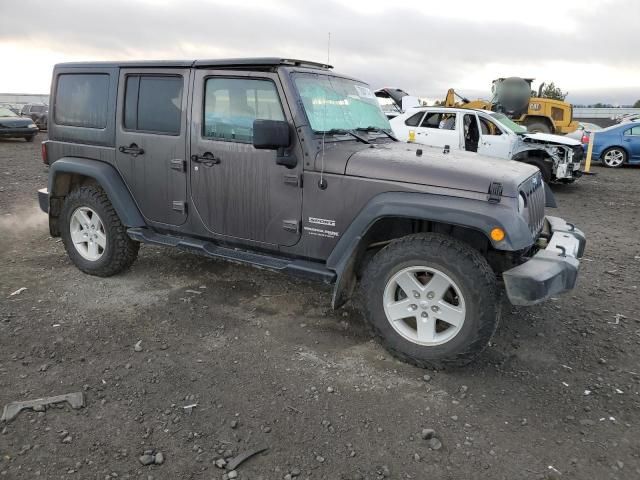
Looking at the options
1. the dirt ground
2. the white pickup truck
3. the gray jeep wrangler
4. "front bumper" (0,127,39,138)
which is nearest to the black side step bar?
the gray jeep wrangler

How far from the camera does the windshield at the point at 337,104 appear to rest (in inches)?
147

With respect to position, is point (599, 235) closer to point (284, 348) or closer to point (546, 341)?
point (546, 341)

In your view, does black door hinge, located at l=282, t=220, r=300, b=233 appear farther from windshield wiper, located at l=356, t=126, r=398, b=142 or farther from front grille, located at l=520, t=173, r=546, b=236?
front grille, located at l=520, t=173, r=546, b=236

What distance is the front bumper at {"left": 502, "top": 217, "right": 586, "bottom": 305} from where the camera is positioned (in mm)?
2967

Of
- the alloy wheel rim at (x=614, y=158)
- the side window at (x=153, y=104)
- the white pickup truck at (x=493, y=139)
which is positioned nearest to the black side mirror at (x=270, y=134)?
the side window at (x=153, y=104)

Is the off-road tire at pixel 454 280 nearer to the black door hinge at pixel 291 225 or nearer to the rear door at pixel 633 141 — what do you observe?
the black door hinge at pixel 291 225

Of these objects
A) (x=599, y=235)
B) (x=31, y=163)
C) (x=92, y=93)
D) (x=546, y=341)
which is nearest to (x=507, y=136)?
(x=599, y=235)

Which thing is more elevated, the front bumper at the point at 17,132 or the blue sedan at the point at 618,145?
the blue sedan at the point at 618,145

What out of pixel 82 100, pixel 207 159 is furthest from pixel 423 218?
pixel 82 100

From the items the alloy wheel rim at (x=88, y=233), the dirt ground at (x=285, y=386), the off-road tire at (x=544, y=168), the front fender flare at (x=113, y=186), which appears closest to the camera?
the dirt ground at (x=285, y=386)

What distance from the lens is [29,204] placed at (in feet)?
26.3

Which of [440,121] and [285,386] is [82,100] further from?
[440,121]

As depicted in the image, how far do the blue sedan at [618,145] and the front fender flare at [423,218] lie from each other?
14672 millimetres

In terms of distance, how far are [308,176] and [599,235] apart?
5.39 m
